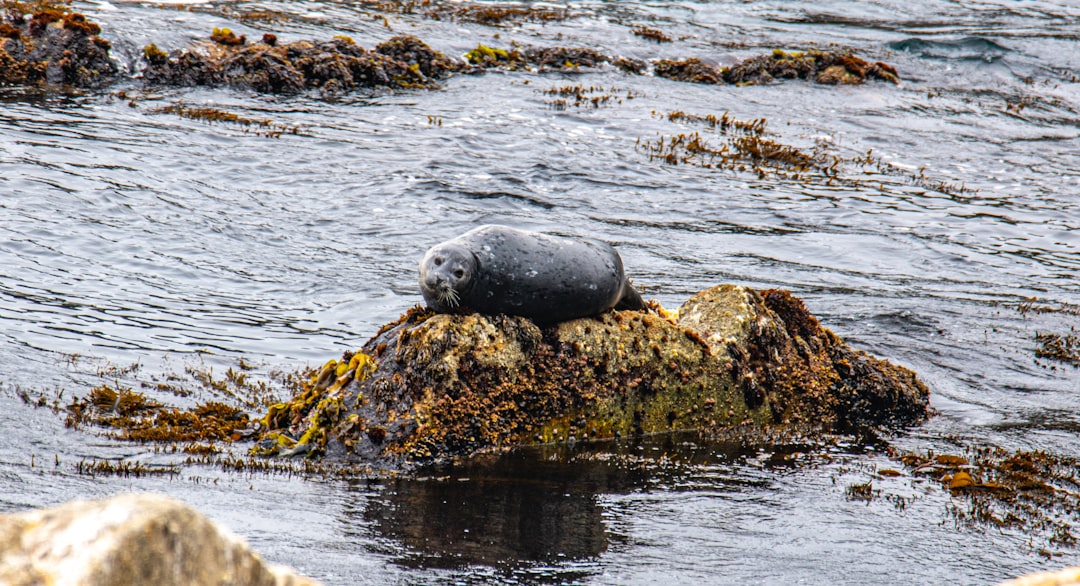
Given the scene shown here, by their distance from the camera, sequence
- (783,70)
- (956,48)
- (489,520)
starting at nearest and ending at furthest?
(489,520) → (783,70) → (956,48)

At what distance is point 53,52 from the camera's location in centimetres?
2023

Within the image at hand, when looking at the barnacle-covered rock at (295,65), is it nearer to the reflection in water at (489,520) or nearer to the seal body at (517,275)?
the seal body at (517,275)

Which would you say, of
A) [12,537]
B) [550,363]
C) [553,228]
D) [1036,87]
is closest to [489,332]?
[550,363]

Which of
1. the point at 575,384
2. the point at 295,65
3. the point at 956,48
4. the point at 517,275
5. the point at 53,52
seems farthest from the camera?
the point at 956,48

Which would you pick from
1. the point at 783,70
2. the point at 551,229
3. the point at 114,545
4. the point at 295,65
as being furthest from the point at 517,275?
the point at 783,70

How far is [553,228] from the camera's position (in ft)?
49.6

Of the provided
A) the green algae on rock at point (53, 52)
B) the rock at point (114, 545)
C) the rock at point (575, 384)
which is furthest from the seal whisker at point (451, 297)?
the green algae on rock at point (53, 52)

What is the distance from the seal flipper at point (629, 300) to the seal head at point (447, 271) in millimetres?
1452

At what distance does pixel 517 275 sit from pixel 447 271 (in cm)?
53

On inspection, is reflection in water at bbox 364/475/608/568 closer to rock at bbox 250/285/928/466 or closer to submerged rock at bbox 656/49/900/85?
rock at bbox 250/285/928/466

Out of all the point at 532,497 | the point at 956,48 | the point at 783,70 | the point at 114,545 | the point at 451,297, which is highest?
the point at 956,48

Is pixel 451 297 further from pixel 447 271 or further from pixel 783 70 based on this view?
pixel 783 70

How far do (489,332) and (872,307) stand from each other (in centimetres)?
678

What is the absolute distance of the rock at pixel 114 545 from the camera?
1912 millimetres
